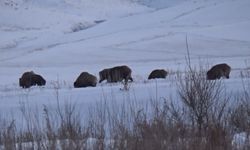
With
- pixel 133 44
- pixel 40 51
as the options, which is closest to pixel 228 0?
pixel 133 44

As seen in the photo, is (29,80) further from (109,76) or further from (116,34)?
(116,34)

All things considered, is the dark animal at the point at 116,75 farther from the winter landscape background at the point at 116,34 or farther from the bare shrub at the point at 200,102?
the winter landscape background at the point at 116,34

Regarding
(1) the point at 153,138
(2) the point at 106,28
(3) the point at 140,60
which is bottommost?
(1) the point at 153,138

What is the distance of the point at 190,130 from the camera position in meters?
7.31

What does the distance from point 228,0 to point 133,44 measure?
860 inches

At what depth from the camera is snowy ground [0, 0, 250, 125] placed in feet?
149

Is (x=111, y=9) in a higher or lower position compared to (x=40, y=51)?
higher

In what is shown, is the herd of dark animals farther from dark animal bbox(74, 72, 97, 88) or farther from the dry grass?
the dry grass

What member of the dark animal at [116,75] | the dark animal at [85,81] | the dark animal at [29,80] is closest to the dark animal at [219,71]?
the dark animal at [116,75]

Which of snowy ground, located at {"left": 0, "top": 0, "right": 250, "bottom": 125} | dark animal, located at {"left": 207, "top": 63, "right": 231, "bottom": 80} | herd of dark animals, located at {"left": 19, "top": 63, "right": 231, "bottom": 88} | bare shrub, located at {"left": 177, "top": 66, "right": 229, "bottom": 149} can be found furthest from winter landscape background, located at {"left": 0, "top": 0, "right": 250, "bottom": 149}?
bare shrub, located at {"left": 177, "top": 66, "right": 229, "bottom": 149}

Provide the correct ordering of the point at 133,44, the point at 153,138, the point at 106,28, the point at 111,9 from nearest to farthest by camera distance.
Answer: the point at 153,138 < the point at 133,44 < the point at 106,28 < the point at 111,9

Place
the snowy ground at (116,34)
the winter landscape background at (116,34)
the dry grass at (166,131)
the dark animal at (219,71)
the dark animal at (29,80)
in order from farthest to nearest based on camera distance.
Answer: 1. the snowy ground at (116,34)
2. the winter landscape background at (116,34)
3. the dark animal at (29,80)
4. the dark animal at (219,71)
5. the dry grass at (166,131)

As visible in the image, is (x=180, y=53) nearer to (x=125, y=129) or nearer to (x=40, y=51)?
(x=40, y=51)

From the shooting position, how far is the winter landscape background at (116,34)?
45.1 metres
